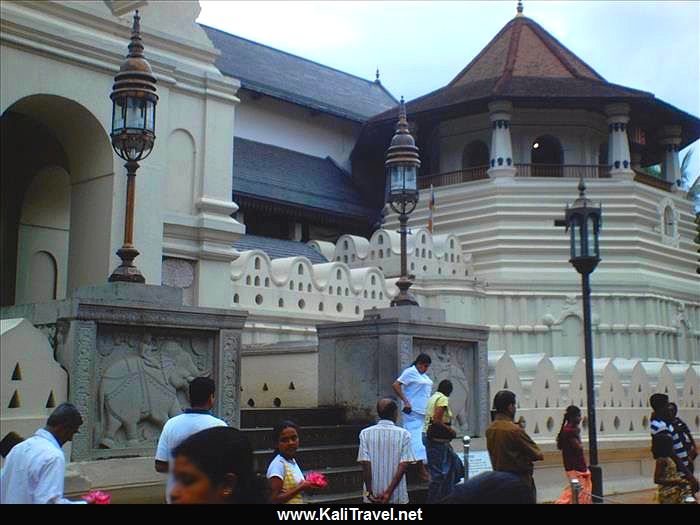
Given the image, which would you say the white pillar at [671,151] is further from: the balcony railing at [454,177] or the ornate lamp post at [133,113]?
the ornate lamp post at [133,113]

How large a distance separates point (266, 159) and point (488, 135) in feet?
25.2

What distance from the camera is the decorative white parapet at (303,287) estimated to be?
53.1ft

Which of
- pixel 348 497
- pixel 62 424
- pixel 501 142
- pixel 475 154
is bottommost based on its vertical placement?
pixel 348 497

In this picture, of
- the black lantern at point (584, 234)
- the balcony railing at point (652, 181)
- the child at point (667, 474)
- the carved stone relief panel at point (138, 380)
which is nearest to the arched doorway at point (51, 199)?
the carved stone relief panel at point (138, 380)

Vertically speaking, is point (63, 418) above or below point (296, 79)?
below

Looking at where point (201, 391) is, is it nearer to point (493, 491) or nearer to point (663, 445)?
point (493, 491)

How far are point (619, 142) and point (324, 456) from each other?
22727 mm

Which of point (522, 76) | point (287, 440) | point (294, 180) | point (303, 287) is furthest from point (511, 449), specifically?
point (522, 76)

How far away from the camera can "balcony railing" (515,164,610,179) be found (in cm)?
2952

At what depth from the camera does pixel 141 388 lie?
799 centimetres

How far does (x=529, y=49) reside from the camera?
3284 centimetres

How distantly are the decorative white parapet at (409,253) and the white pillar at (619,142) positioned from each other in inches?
267
